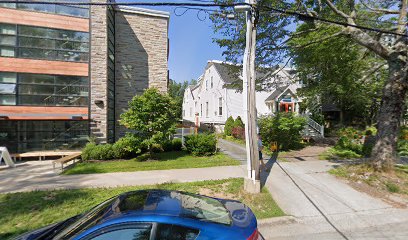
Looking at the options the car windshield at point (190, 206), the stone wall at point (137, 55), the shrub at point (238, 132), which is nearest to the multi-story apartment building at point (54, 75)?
the stone wall at point (137, 55)

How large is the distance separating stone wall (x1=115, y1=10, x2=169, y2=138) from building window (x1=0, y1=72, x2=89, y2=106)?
8.98 ft

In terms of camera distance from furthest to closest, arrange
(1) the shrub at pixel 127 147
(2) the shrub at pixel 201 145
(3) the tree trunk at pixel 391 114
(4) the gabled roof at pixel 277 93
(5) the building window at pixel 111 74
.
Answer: (4) the gabled roof at pixel 277 93, (5) the building window at pixel 111 74, (2) the shrub at pixel 201 145, (1) the shrub at pixel 127 147, (3) the tree trunk at pixel 391 114

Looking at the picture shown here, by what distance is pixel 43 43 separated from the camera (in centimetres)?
1173

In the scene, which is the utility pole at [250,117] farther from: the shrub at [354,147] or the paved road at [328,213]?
the shrub at [354,147]

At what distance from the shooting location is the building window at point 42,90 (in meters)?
11.3

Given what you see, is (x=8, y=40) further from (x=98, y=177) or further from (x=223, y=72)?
(x=223, y=72)

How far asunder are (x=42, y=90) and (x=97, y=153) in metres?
4.73

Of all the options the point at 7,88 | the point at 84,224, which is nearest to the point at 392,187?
the point at 84,224

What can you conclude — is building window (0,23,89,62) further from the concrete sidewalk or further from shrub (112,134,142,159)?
the concrete sidewalk

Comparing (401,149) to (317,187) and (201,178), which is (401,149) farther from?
(201,178)

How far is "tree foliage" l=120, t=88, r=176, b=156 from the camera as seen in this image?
1042cm

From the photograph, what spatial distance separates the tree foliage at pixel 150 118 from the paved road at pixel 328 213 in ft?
17.4

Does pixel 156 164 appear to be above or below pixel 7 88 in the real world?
below

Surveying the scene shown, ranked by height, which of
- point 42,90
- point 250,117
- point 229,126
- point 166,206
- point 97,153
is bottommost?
point 97,153
